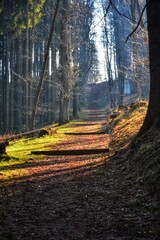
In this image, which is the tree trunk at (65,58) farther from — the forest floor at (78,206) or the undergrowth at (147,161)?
the forest floor at (78,206)

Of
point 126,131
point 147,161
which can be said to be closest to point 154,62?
point 147,161

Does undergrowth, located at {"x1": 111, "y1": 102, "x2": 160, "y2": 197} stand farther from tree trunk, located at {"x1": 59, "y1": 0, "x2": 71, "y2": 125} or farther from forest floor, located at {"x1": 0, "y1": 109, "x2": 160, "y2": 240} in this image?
tree trunk, located at {"x1": 59, "y1": 0, "x2": 71, "y2": 125}

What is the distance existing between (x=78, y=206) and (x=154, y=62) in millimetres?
4931

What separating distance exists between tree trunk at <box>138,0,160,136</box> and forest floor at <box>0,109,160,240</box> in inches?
53.1

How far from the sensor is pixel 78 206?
5.11 metres

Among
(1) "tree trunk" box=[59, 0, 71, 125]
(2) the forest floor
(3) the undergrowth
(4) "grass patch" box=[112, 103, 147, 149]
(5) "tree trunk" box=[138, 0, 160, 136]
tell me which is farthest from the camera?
(1) "tree trunk" box=[59, 0, 71, 125]

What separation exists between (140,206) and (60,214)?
3.92 ft

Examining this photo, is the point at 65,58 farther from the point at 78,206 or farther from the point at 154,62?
the point at 78,206

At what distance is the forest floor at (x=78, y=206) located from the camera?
13.1ft

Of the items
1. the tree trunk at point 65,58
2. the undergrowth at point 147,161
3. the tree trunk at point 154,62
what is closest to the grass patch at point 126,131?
the tree trunk at point 154,62

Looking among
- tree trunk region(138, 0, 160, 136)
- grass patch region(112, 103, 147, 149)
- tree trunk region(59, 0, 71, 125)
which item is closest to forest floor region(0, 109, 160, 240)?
tree trunk region(138, 0, 160, 136)

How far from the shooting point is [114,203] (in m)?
5.11

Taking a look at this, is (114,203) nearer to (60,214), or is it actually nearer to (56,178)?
(60,214)

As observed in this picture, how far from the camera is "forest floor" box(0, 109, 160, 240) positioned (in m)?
3.99
